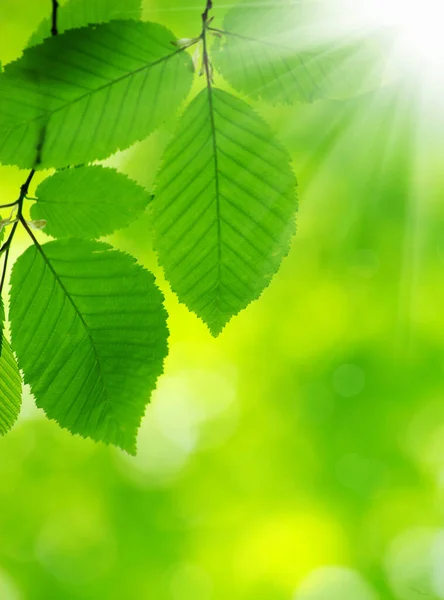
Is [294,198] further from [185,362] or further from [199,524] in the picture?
[199,524]

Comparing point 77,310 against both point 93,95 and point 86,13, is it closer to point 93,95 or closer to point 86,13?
point 93,95

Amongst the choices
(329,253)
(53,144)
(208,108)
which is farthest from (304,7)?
(329,253)

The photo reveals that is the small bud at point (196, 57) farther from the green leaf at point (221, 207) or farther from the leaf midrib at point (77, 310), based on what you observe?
the leaf midrib at point (77, 310)

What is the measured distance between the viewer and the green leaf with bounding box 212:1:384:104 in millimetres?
427

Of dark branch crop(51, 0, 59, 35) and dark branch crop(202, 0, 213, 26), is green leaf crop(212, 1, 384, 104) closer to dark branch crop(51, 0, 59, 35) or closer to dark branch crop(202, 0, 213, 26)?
dark branch crop(202, 0, 213, 26)

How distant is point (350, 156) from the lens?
407cm

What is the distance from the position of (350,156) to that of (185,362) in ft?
6.76

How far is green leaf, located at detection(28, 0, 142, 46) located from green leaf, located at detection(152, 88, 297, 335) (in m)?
0.16

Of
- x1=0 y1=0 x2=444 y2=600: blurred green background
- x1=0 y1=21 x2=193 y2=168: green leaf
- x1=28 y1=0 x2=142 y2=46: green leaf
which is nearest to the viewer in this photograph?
x1=0 y1=21 x2=193 y2=168: green leaf

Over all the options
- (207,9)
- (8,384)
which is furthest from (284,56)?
(8,384)

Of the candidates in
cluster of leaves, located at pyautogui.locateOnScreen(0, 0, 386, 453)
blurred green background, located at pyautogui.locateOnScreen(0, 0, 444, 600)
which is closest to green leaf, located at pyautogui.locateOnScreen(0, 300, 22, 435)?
cluster of leaves, located at pyautogui.locateOnScreen(0, 0, 386, 453)

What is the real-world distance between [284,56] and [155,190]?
14cm

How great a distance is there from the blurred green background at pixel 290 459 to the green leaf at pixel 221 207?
13.2 feet

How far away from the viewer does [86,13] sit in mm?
526
